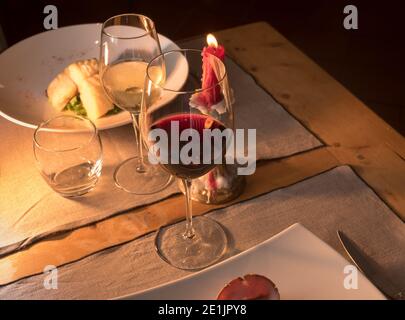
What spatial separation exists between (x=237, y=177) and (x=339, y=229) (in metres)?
0.17

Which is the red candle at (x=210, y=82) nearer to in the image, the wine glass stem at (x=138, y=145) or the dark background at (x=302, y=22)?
the wine glass stem at (x=138, y=145)

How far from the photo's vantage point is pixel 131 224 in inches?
31.6

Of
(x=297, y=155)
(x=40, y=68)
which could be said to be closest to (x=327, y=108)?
(x=297, y=155)

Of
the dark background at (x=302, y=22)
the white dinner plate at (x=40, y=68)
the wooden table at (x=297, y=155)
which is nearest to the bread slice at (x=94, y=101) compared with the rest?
the white dinner plate at (x=40, y=68)

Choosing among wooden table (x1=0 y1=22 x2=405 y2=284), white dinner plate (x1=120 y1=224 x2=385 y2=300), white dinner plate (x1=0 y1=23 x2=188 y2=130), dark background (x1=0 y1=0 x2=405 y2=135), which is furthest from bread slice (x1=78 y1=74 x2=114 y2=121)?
dark background (x1=0 y1=0 x2=405 y2=135)

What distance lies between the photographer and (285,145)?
927mm

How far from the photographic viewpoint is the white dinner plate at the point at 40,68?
971mm

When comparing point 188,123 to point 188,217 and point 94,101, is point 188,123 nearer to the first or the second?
point 188,217

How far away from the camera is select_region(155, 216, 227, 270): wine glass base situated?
754mm

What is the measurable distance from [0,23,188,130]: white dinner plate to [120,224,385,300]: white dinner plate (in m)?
0.37

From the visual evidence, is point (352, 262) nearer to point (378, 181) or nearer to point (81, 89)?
point (378, 181)

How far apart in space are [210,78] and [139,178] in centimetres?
25

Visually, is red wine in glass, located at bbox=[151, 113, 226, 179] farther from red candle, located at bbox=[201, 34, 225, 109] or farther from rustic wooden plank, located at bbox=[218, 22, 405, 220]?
rustic wooden plank, located at bbox=[218, 22, 405, 220]

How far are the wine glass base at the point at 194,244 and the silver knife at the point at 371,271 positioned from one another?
0.17 m
